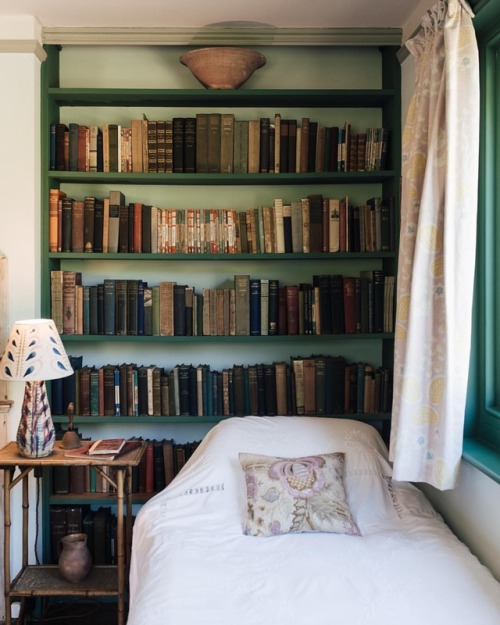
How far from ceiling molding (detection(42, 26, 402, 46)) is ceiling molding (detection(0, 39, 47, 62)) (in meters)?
0.11

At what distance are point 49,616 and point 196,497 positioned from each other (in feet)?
3.64

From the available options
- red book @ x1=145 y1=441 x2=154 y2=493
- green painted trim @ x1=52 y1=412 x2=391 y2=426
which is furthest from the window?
red book @ x1=145 y1=441 x2=154 y2=493

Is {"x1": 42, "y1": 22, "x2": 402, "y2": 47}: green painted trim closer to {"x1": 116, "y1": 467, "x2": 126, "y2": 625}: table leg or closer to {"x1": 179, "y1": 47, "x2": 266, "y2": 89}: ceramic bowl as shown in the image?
{"x1": 179, "y1": 47, "x2": 266, "y2": 89}: ceramic bowl

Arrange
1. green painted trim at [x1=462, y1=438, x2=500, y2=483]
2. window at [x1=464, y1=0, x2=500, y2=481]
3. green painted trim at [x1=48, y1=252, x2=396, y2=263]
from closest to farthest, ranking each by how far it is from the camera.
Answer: green painted trim at [x1=462, y1=438, x2=500, y2=483] < window at [x1=464, y1=0, x2=500, y2=481] < green painted trim at [x1=48, y1=252, x2=396, y2=263]

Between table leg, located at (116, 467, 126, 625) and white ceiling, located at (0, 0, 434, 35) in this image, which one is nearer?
table leg, located at (116, 467, 126, 625)

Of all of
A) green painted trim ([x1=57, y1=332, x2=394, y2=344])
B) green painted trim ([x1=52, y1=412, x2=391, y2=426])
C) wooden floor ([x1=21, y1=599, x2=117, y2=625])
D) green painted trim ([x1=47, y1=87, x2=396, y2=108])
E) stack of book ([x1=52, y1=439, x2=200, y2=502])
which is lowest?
wooden floor ([x1=21, y1=599, x2=117, y2=625])

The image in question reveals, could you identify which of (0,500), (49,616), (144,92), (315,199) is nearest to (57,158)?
(144,92)

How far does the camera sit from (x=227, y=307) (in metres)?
2.83

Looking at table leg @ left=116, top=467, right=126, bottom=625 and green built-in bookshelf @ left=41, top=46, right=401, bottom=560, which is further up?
green built-in bookshelf @ left=41, top=46, right=401, bottom=560

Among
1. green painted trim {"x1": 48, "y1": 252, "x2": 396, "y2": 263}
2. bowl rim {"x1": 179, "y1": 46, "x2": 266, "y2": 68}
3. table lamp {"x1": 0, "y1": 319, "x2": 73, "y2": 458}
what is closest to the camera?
table lamp {"x1": 0, "y1": 319, "x2": 73, "y2": 458}

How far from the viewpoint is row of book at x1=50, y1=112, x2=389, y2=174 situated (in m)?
2.81

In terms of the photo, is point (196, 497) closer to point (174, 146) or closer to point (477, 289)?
point (477, 289)

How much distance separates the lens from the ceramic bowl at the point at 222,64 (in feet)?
8.82

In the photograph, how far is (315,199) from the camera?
2.81m
